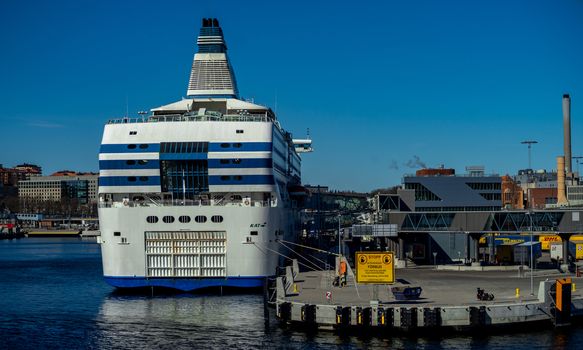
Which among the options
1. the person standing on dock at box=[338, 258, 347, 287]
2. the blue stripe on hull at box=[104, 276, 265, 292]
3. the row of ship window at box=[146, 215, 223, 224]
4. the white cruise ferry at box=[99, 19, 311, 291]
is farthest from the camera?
the blue stripe on hull at box=[104, 276, 265, 292]

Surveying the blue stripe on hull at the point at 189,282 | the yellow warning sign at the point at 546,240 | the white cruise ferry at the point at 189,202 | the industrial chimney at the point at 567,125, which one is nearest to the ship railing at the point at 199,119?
the white cruise ferry at the point at 189,202

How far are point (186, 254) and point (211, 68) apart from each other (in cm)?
2244

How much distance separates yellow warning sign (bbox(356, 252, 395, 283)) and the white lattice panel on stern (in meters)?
13.0

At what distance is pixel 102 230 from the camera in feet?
188

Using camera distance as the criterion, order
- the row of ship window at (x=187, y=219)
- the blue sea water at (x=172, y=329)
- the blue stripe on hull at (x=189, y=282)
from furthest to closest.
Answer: the blue stripe on hull at (x=189, y=282) < the row of ship window at (x=187, y=219) < the blue sea water at (x=172, y=329)

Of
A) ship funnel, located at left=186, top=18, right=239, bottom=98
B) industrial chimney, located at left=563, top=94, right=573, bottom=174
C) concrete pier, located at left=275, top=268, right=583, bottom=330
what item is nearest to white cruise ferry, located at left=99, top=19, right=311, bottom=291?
concrete pier, located at left=275, top=268, right=583, bottom=330

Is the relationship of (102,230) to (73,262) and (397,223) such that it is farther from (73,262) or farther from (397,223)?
(73,262)

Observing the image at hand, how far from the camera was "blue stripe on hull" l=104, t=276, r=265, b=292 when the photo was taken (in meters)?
56.0

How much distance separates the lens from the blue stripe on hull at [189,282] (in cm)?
5603

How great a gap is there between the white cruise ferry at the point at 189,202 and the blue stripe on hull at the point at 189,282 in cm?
7

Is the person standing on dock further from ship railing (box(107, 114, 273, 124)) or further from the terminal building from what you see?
the terminal building

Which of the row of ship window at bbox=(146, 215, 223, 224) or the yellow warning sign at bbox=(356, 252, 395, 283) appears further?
the row of ship window at bbox=(146, 215, 223, 224)

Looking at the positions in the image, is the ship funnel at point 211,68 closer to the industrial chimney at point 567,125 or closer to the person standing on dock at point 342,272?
the person standing on dock at point 342,272

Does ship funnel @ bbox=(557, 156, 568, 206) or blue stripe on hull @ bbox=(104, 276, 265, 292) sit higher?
ship funnel @ bbox=(557, 156, 568, 206)
